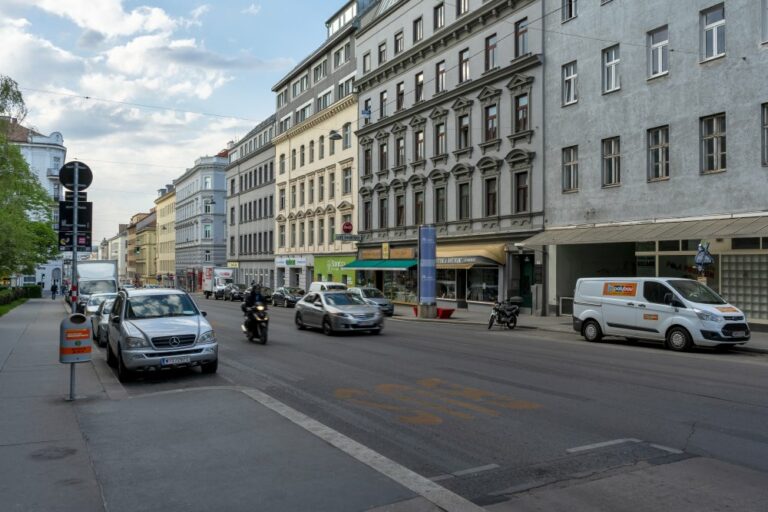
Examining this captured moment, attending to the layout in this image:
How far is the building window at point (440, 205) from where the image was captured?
122ft

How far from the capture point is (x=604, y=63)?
26.3 m

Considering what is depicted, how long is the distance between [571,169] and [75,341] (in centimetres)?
2271

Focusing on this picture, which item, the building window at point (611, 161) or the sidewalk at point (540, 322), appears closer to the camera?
the sidewalk at point (540, 322)

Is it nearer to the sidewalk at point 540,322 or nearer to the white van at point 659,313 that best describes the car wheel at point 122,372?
the white van at point 659,313

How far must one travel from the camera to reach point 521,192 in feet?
102

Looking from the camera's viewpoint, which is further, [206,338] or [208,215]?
[208,215]

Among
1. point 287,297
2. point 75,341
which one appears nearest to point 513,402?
point 75,341

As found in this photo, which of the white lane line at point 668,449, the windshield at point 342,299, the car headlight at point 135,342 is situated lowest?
the white lane line at point 668,449

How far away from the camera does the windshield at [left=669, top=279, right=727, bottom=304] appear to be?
16.9 meters

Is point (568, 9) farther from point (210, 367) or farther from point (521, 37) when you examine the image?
point (210, 367)

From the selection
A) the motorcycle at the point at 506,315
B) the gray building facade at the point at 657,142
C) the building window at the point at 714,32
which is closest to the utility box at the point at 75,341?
the motorcycle at the point at 506,315

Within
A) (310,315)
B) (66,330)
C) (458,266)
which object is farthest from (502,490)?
(458,266)

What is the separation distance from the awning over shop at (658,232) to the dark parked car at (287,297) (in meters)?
18.2

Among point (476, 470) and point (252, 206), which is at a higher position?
point (252, 206)
